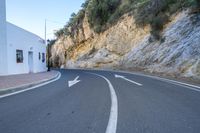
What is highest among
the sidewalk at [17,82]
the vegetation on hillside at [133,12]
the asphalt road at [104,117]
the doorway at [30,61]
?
the vegetation on hillside at [133,12]

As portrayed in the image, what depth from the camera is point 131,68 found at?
102 ft

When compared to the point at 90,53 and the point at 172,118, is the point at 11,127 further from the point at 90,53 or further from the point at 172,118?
the point at 90,53

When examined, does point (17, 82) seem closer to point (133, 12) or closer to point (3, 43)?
point (3, 43)

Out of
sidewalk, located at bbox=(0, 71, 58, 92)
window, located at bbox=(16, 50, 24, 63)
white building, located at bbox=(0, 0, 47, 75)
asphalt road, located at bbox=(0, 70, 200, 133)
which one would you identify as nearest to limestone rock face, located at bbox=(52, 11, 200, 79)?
sidewalk, located at bbox=(0, 71, 58, 92)

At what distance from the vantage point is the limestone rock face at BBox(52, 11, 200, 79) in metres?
19.9

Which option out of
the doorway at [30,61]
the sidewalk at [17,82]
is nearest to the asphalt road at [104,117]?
the sidewalk at [17,82]

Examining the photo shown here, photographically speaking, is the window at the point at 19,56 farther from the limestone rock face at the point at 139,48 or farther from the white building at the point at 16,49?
the limestone rock face at the point at 139,48

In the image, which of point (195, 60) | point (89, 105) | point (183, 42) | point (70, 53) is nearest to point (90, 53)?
point (70, 53)

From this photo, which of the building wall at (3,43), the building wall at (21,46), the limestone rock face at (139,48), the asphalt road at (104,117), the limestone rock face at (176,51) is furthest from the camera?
the building wall at (21,46)

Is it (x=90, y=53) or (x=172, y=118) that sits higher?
(x=90, y=53)

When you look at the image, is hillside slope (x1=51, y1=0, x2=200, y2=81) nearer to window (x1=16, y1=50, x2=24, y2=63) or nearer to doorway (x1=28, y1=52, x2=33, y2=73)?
doorway (x1=28, y1=52, x2=33, y2=73)

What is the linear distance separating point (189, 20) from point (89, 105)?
18.4 meters

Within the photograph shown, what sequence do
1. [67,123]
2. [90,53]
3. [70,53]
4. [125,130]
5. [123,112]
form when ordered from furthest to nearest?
[70,53] < [90,53] < [123,112] < [67,123] < [125,130]

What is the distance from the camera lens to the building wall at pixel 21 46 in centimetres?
2472
